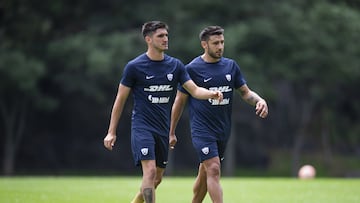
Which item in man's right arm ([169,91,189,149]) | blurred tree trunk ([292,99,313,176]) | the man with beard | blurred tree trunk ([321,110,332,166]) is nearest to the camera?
the man with beard

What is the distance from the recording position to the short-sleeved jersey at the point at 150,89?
35.6ft

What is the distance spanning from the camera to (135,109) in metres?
11.0

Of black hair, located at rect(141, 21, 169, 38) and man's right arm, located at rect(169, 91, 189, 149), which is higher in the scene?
black hair, located at rect(141, 21, 169, 38)

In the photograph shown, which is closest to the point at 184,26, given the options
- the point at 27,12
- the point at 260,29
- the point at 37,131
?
the point at 260,29

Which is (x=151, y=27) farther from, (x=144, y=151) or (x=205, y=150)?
(x=205, y=150)

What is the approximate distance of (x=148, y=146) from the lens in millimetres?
10688

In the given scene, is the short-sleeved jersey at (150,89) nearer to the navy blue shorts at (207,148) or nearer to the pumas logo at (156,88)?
the pumas logo at (156,88)

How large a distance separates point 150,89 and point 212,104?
0.92m

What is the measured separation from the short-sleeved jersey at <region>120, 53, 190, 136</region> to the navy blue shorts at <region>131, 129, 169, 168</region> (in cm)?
7

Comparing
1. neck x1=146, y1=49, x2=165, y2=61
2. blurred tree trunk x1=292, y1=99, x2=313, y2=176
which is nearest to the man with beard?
neck x1=146, y1=49, x2=165, y2=61

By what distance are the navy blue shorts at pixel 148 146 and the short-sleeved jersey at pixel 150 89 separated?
0.23ft

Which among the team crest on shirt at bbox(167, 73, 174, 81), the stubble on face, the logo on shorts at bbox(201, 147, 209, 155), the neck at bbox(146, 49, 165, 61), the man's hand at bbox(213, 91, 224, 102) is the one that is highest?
Answer: the stubble on face

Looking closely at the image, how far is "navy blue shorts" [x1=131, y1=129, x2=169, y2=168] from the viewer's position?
10664 millimetres

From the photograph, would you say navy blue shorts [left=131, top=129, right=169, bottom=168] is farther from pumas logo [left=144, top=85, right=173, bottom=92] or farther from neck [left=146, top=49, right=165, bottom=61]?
neck [left=146, top=49, right=165, bottom=61]
